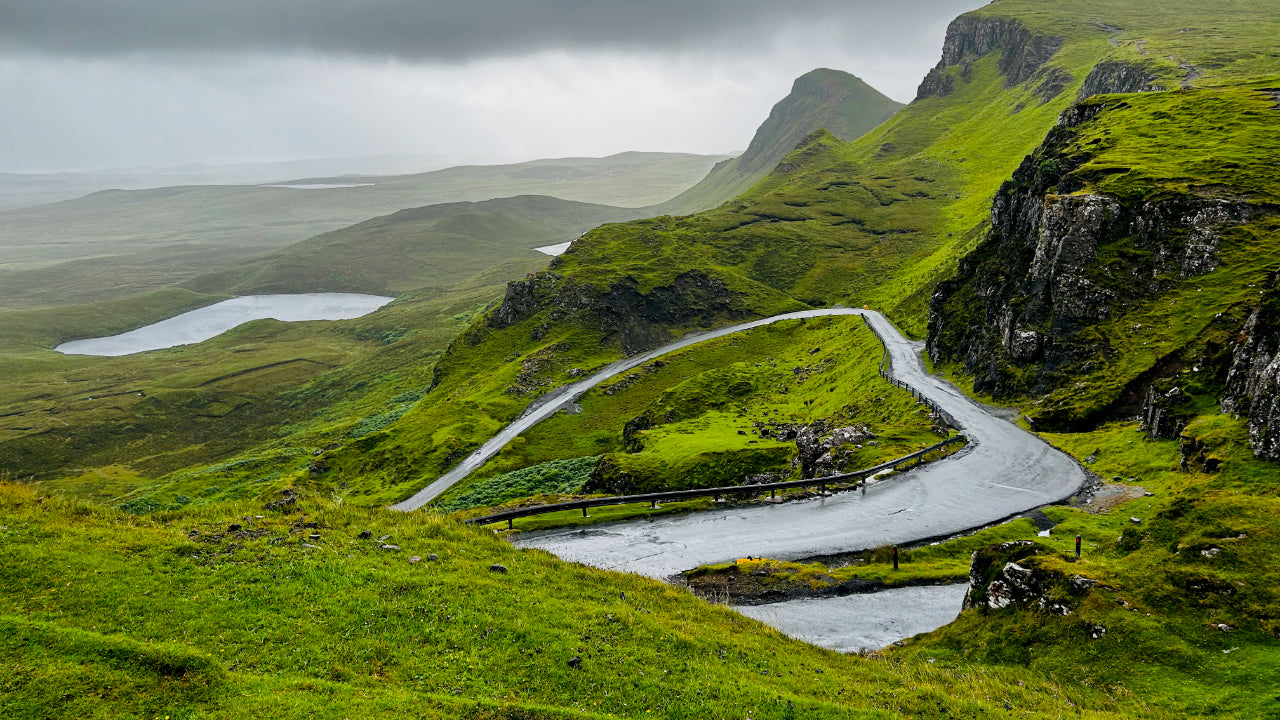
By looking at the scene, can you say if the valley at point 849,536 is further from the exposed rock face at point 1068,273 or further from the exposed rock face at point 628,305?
the exposed rock face at point 628,305

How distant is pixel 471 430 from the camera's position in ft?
338

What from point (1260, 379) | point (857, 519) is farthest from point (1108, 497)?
point (857, 519)

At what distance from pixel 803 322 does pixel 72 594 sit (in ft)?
418

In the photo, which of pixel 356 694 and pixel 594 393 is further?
pixel 594 393

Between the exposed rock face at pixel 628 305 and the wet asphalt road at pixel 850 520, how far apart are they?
3670 inches

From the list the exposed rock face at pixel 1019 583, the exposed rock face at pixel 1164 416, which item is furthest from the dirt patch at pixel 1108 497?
the exposed rock face at pixel 1019 583

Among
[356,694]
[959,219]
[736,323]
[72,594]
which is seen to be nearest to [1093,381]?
[356,694]

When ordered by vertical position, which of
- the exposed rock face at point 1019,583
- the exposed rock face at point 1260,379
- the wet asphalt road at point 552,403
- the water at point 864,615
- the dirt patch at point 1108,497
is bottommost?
the wet asphalt road at point 552,403

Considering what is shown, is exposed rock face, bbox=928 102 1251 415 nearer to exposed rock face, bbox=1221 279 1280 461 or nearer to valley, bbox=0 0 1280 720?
valley, bbox=0 0 1280 720

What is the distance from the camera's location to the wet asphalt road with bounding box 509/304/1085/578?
35.8m

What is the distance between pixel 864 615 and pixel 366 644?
69.8 ft

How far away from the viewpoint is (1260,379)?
1407 inches

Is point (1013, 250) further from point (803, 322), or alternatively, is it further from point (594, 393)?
point (594, 393)

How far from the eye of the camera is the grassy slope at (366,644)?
1546cm
